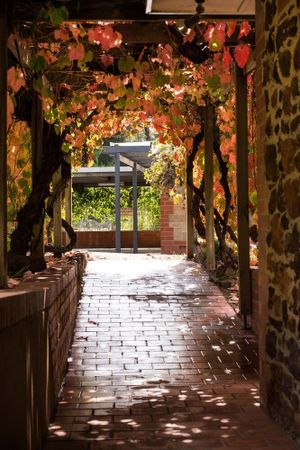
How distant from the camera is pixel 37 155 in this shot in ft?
17.9

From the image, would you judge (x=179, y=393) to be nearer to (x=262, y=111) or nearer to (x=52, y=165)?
(x=262, y=111)

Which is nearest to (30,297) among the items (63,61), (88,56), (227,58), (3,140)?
(3,140)

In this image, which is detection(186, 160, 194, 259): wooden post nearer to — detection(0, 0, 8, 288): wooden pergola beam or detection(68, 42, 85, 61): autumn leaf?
detection(68, 42, 85, 61): autumn leaf

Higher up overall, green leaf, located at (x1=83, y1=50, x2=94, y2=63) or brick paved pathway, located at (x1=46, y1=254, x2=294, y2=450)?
green leaf, located at (x1=83, y1=50, x2=94, y2=63)

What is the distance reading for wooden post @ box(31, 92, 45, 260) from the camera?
537 cm

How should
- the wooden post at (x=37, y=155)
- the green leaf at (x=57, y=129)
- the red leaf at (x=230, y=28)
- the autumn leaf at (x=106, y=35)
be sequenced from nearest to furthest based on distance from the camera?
the autumn leaf at (x=106, y=35)
the red leaf at (x=230, y=28)
the wooden post at (x=37, y=155)
the green leaf at (x=57, y=129)

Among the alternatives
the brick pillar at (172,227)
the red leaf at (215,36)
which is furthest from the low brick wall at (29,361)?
the brick pillar at (172,227)

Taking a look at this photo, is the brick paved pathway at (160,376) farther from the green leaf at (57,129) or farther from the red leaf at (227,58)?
the red leaf at (227,58)

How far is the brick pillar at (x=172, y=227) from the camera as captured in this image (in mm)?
13383

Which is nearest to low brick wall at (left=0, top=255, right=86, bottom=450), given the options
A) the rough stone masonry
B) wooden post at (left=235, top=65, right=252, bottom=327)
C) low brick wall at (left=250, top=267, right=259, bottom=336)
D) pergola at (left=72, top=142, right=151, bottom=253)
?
the rough stone masonry

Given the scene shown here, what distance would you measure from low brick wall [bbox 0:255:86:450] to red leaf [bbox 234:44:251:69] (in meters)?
2.46

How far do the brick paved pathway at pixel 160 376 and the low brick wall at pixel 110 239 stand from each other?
36.9 feet

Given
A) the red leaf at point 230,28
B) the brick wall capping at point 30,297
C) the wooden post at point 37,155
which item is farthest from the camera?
the wooden post at point 37,155

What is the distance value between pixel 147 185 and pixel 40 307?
53.2ft
